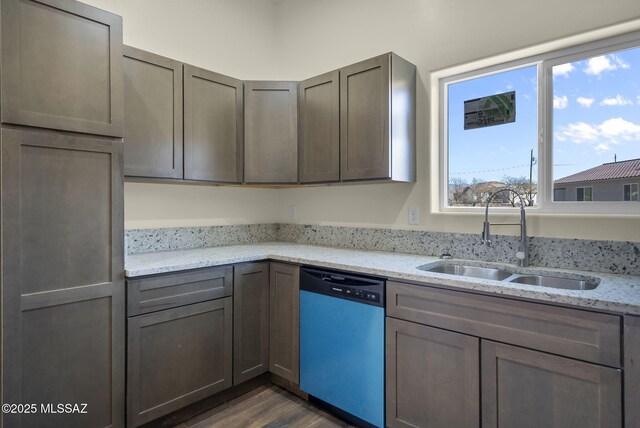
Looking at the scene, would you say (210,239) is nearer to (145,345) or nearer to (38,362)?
(145,345)

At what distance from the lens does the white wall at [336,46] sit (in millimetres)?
1916

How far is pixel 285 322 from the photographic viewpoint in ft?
7.72

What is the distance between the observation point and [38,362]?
1.58 meters

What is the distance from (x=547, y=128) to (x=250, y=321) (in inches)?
85.0

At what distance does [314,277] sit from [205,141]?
1199mm

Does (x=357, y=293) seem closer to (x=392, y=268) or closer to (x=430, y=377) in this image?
(x=392, y=268)

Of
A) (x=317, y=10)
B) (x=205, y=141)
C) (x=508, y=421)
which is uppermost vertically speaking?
(x=317, y=10)

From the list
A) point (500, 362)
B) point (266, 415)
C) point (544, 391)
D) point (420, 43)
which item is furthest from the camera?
point (420, 43)

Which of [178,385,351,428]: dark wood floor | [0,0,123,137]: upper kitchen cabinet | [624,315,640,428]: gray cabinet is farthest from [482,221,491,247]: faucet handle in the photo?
[0,0,123,137]: upper kitchen cabinet

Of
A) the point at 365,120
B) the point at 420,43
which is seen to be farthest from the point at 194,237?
the point at 420,43

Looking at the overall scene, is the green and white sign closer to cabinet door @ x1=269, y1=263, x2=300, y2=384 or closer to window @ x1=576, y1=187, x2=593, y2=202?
window @ x1=576, y1=187, x2=593, y2=202

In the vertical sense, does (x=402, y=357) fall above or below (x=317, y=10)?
below

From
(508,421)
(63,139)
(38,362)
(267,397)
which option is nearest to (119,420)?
(38,362)

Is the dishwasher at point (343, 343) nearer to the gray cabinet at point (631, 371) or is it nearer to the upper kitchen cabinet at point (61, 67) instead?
the gray cabinet at point (631, 371)
